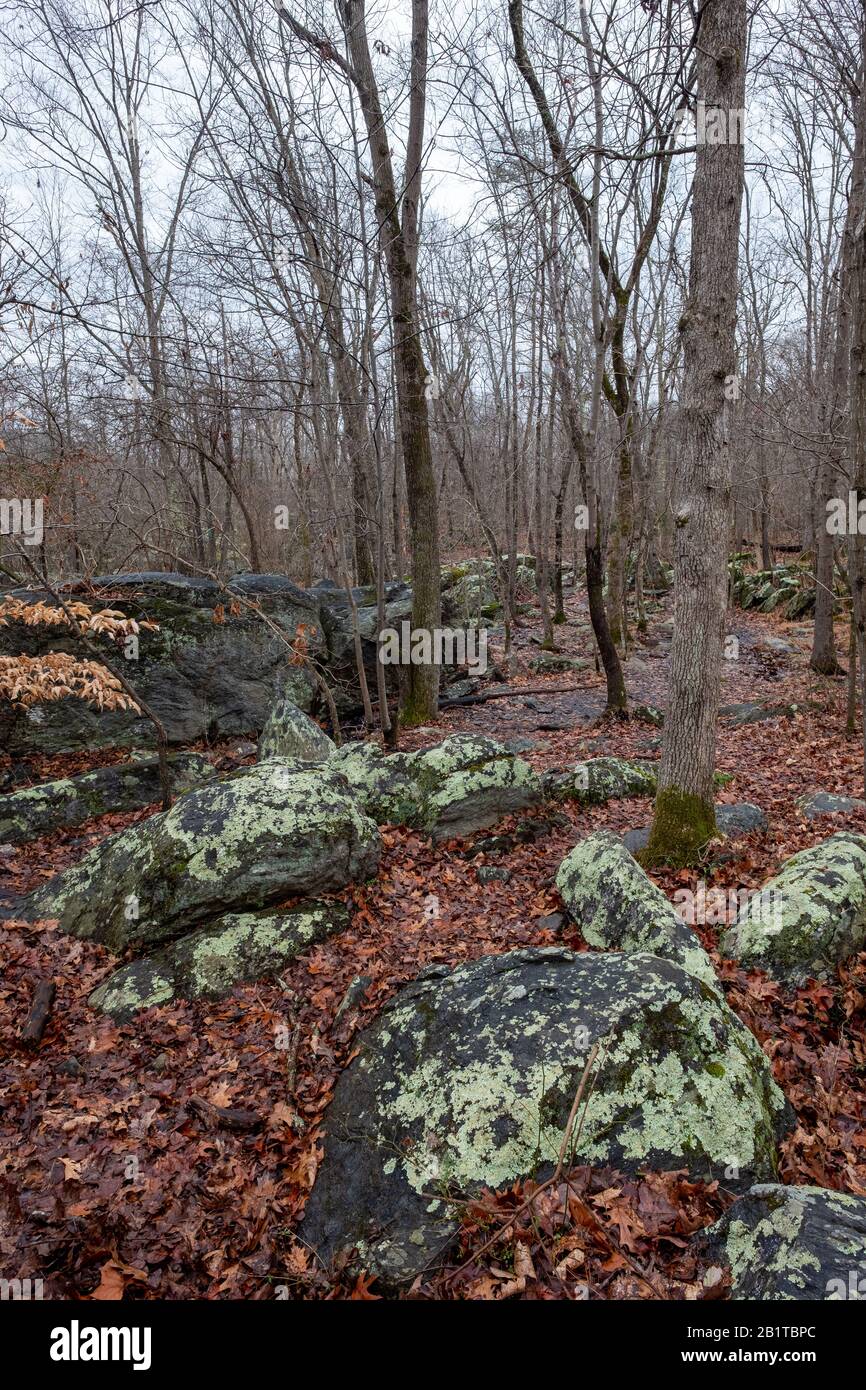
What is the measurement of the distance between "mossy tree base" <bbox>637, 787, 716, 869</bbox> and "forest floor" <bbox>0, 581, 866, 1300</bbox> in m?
0.15

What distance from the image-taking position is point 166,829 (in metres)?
5.10

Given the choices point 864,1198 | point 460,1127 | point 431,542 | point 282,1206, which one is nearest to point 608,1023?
point 460,1127

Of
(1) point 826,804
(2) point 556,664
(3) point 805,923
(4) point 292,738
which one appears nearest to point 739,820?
(1) point 826,804

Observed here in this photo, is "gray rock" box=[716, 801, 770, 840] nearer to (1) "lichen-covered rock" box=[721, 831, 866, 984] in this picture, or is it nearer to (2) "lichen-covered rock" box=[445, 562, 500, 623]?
(1) "lichen-covered rock" box=[721, 831, 866, 984]

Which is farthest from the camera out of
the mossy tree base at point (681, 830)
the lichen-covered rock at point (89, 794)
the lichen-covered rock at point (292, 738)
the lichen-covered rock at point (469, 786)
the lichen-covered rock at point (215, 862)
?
the lichen-covered rock at point (292, 738)

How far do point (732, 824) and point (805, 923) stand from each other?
1905 millimetres

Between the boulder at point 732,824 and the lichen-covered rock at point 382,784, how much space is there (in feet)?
6.50

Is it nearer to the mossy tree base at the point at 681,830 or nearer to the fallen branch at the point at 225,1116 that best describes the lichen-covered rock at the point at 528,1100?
the fallen branch at the point at 225,1116

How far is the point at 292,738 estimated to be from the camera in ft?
26.0

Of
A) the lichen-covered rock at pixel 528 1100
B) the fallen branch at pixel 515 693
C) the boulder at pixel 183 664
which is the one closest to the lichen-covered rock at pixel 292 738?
the boulder at pixel 183 664

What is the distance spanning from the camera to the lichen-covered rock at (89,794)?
687 centimetres

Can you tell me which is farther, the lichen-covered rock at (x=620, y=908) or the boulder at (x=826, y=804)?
the boulder at (x=826, y=804)

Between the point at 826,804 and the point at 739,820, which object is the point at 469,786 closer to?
the point at 739,820

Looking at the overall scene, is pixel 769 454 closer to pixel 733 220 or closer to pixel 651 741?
pixel 651 741
